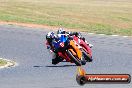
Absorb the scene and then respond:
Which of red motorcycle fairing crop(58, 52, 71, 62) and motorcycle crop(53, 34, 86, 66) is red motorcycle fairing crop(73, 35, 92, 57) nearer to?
motorcycle crop(53, 34, 86, 66)

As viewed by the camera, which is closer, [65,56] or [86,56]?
[65,56]

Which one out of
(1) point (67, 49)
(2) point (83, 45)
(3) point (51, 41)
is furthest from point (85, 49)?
(3) point (51, 41)

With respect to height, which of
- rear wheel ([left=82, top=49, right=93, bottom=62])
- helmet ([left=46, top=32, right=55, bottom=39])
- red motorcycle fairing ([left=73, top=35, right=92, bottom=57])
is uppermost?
helmet ([left=46, top=32, right=55, bottom=39])

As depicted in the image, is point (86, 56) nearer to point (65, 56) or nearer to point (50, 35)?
point (65, 56)

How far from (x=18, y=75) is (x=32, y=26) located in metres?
37.6

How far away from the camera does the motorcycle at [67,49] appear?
6.89 meters

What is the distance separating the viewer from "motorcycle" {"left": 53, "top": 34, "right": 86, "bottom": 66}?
689cm

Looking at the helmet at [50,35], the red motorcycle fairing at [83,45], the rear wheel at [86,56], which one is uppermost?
the helmet at [50,35]

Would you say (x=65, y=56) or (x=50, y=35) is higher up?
(x=50, y=35)

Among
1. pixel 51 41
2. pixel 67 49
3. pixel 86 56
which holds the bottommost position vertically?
pixel 86 56

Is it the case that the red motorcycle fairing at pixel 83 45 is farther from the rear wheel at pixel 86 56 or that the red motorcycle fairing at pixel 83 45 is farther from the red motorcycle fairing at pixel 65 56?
the red motorcycle fairing at pixel 65 56

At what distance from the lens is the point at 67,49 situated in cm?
704

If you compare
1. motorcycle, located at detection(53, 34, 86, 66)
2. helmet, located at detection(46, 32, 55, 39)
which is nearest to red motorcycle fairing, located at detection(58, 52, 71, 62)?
motorcycle, located at detection(53, 34, 86, 66)

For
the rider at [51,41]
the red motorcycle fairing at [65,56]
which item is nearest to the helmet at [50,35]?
the rider at [51,41]
